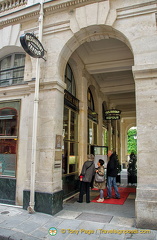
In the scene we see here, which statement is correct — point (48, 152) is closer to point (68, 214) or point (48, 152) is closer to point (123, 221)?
point (68, 214)

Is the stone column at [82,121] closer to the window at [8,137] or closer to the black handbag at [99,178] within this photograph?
the black handbag at [99,178]

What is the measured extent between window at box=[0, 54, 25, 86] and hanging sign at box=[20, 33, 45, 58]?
1.63m

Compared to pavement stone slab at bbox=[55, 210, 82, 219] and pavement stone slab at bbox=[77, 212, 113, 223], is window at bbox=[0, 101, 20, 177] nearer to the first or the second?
pavement stone slab at bbox=[55, 210, 82, 219]

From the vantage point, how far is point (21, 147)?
683 centimetres

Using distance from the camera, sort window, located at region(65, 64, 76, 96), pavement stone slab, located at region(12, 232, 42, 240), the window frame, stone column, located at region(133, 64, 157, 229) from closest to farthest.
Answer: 1. pavement stone slab, located at region(12, 232, 42, 240)
2. stone column, located at region(133, 64, 157, 229)
3. the window frame
4. window, located at region(65, 64, 76, 96)

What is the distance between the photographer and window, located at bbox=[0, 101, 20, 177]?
6.97 meters

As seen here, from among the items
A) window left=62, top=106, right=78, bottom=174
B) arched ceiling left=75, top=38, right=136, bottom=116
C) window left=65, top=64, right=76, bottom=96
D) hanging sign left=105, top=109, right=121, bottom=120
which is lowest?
window left=62, top=106, right=78, bottom=174

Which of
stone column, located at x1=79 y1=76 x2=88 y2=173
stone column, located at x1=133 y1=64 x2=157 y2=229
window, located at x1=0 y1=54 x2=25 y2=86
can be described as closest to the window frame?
window, located at x1=0 y1=54 x2=25 y2=86

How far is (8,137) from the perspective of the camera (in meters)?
7.11

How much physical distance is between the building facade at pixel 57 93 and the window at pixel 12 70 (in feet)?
0.13

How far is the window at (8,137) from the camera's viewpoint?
697 centimetres

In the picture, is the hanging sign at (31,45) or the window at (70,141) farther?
the window at (70,141)

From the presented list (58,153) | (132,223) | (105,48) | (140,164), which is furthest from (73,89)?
(132,223)

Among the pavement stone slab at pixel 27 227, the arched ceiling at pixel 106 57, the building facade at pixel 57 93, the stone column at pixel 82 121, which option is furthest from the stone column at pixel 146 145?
the stone column at pixel 82 121
